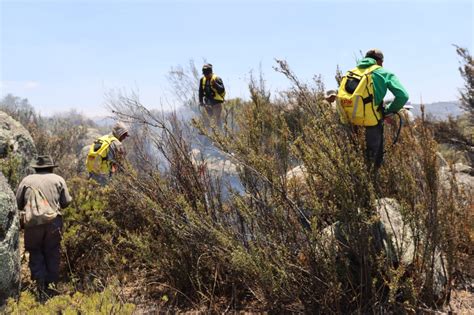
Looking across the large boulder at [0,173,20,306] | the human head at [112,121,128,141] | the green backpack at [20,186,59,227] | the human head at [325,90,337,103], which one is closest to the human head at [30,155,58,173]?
the green backpack at [20,186,59,227]

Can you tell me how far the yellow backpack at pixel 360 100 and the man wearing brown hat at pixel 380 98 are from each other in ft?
0.16

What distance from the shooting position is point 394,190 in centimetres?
331

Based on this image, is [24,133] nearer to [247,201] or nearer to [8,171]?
[8,171]

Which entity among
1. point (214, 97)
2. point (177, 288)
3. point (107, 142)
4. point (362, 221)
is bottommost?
point (177, 288)

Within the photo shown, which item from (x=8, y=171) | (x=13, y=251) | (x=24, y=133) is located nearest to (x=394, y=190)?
(x=13, y=251)

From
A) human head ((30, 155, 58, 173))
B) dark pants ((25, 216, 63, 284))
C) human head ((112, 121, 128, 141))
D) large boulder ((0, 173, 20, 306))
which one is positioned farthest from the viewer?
human head ((112, 121, 128, 141))

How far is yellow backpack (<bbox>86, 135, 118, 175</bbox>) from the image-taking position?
221 inches

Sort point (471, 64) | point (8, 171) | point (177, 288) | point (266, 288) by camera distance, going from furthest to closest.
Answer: point (471, 64), point (8, 171), point (177, 288), point (266, 288)

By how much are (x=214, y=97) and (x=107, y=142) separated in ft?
9.82

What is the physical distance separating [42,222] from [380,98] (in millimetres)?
3549

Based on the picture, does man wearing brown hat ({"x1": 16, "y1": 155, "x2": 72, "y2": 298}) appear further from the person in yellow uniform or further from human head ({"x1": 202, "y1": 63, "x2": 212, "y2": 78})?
human head ({"x1": 202, "y1": 63, "x2": 212, "y2": 78})

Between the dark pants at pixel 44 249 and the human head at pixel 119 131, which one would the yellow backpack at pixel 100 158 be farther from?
the dark pants at pixel 44 249

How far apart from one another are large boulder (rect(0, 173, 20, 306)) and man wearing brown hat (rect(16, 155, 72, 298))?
427 mm

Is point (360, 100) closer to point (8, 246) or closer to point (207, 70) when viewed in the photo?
point (8, 246)
